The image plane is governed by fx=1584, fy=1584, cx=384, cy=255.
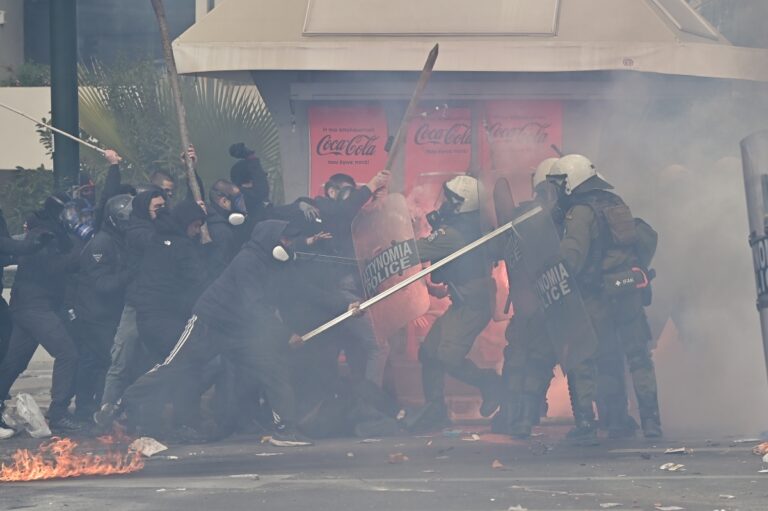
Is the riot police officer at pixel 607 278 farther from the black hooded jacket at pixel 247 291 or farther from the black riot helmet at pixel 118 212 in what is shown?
the black riot helmet at pixel 118 212

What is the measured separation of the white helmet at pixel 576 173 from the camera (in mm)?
10180

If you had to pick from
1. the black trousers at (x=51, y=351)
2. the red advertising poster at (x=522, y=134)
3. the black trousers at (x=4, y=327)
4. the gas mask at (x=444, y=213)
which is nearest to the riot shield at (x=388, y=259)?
the gas mask at (x=444, y=213)

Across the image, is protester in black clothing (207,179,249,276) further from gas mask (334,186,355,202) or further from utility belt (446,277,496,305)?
utility belt (446,277,496,305)

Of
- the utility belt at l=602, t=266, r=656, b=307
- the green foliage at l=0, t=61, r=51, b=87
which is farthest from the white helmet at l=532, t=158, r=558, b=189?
the green foliage at l=0, t=61, r=51, b=87

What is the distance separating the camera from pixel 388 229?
1102 centimetres

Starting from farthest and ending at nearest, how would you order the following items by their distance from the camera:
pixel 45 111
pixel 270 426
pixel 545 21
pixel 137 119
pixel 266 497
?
pixel 45 111 < pixel 137 119 < pixel 545 21 < pixel 270 426 < pixel 266 497

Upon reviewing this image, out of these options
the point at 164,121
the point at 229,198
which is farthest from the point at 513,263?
the point at 164,121

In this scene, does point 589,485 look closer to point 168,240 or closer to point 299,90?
point 168,240

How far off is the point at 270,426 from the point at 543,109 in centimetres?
326

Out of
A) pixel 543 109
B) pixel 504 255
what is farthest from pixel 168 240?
pixel 543 109

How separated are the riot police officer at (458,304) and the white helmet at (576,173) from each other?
0.82m

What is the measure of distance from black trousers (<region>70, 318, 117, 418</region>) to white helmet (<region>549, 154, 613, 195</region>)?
351 centimetres

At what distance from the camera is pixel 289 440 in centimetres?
1009

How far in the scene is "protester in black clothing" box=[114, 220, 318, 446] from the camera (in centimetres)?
1019
